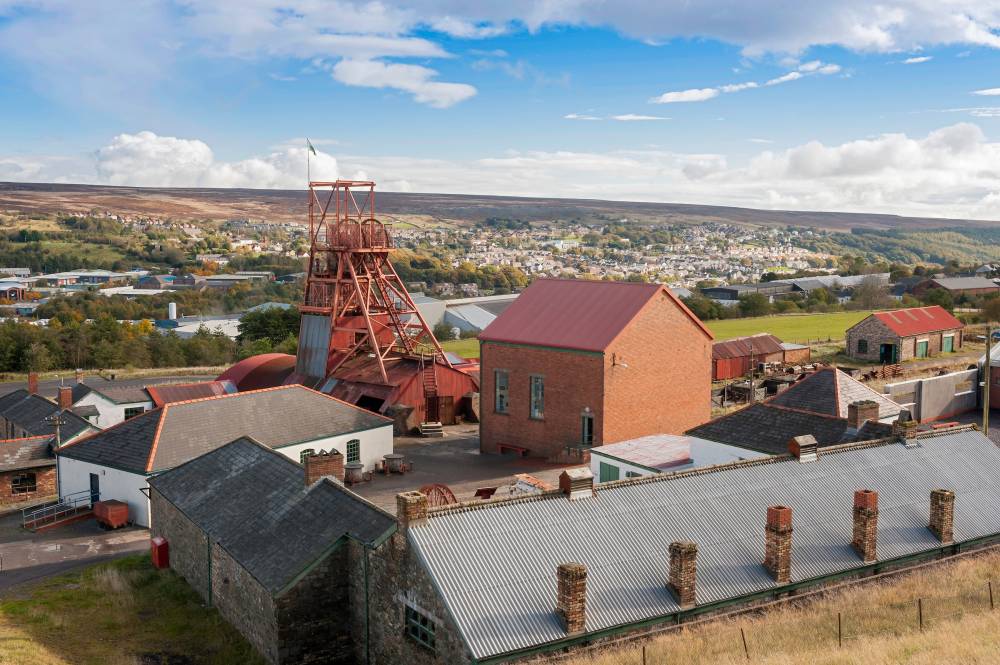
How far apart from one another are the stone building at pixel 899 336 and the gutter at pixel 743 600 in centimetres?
4489

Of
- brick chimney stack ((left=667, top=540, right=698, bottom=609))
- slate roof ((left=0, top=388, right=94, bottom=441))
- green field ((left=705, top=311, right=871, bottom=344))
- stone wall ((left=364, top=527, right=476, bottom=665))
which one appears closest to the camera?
stone wall ((left=364, top=527, right=476, bottom=665))

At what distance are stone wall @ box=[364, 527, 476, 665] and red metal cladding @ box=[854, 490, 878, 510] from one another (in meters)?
9.49

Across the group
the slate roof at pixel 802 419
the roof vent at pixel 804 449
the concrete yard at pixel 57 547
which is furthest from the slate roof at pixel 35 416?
the roof vent at pixel 804 449

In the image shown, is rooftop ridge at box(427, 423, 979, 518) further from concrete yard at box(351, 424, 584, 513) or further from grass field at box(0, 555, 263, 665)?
concrete yard at box(351, 424, 584, 513)

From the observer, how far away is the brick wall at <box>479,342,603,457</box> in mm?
37094

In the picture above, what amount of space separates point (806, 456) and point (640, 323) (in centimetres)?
1454

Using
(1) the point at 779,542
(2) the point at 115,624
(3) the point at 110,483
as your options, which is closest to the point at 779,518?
(1) the point at 779,542

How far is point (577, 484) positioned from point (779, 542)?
426 centimetres

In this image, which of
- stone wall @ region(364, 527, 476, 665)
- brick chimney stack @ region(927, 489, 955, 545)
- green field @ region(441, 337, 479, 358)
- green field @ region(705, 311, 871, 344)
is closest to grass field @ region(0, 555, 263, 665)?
stone wall @ region(364, 527, 476, 665)

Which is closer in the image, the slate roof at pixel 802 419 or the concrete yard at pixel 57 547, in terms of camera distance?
the concrete yard at pixel 57 547

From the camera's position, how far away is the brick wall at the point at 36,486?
3466cm

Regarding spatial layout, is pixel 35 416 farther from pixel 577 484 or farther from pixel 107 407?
pixel 577 484

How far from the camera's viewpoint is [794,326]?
8938cm

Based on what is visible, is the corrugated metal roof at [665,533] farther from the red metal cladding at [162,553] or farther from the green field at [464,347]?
the green field at [464,347]
